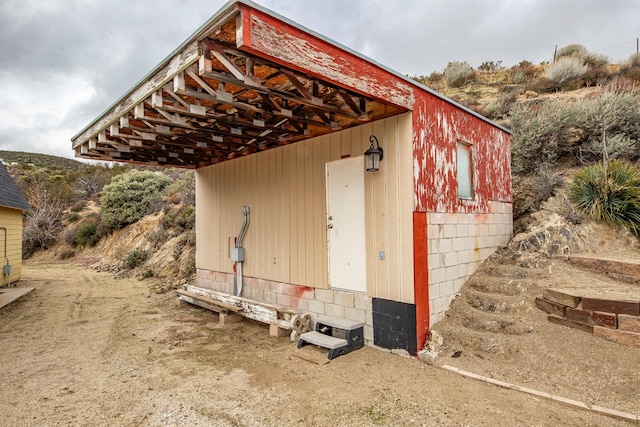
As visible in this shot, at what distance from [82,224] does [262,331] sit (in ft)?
52.6

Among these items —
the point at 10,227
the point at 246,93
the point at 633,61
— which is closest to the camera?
the point at 246,93

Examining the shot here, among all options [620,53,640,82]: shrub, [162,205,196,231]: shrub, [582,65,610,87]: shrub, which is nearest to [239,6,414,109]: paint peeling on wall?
[162,205,196,231]: shrub

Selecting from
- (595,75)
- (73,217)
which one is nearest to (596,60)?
(595,75)

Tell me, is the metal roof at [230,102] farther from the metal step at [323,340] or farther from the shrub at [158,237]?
the shrub at [158,237]

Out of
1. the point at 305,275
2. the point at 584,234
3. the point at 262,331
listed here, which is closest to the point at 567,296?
the point at 584,234

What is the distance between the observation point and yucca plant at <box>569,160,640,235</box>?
5.25 meters

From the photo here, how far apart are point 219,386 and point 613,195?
6338 mm

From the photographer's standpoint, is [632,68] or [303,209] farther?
[632,68]

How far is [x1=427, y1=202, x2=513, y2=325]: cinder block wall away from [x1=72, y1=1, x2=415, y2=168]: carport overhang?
1.61 m

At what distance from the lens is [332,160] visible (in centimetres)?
475

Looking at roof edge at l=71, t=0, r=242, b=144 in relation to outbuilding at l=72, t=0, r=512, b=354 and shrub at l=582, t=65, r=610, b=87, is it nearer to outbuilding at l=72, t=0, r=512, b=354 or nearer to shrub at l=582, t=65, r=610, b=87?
outbuilding at l=72, t=0, r=512, b=354

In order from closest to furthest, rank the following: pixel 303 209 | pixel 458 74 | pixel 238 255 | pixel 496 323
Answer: pixel 496 323 → pixel 303 209 → pixel 238 255 → pixel 458 74

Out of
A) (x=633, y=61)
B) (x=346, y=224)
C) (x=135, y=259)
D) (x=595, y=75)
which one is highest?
(x=633, y=61)

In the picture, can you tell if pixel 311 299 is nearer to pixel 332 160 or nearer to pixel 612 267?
pixel 332 160
